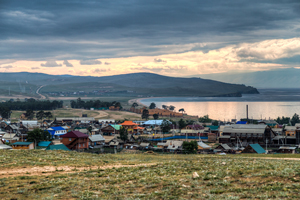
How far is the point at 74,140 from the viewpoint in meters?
65.2

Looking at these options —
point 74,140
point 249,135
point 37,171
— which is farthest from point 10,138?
point 37,171

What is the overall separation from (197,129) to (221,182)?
8998cm

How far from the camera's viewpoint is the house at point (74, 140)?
2532 inches

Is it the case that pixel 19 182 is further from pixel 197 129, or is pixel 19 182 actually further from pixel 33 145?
pixel 197 129

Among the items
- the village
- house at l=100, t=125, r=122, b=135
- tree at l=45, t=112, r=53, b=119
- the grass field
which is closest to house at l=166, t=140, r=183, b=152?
the village

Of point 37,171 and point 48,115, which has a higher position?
point 48,115

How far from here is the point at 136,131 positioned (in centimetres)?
11112

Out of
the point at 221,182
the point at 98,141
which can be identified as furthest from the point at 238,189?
the point at 98,141

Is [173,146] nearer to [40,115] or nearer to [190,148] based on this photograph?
[190,148]

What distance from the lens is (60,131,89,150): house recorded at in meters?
64.3

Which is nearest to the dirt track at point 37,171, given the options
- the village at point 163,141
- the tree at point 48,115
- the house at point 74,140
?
the village at point 163,141

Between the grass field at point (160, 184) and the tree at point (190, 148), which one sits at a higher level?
the grass field at point (160, 184)

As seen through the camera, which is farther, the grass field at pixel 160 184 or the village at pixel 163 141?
the village at pixel 163 141

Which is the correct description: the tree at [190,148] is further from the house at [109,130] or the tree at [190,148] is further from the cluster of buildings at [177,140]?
the house at [109,130]
